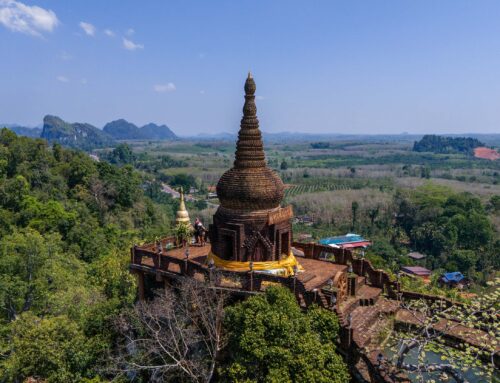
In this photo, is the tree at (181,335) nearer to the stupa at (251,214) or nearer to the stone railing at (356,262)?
the stupa at (251,214)

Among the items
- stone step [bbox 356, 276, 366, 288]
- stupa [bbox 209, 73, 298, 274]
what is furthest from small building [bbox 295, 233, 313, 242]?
stupa [bbox 209, 73, 298, 274]

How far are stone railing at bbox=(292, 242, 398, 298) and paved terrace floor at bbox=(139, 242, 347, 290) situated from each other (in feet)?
1.99

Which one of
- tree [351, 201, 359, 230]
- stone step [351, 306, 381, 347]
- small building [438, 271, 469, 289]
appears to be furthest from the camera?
tree [351, 201, 359, 230]

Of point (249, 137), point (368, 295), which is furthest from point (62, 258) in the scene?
point (368, 295)

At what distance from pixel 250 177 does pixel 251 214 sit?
5.64 ft

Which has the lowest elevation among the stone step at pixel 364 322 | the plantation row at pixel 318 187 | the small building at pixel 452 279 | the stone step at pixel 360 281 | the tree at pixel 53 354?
the small building at pixel 452 279

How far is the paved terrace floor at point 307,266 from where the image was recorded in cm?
1847

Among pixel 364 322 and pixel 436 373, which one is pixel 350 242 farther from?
pixel 436 373

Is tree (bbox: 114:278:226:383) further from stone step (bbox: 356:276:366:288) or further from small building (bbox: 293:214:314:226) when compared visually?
small building (bbox: 293:214:314:226)

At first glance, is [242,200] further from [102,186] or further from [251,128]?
[102,186]

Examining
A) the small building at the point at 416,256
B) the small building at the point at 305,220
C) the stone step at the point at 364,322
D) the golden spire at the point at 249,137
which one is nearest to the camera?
the stone step at the point at 364,322

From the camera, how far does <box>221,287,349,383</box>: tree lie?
13508 mm

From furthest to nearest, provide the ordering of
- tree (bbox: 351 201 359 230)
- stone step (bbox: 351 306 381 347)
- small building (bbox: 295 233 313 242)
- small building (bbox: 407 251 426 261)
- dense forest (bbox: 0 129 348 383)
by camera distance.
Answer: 1. tree (bbox: 351 201 359 230)
2. small building (bbox: 295 233 313 242)
3. small building (bbox: 407 251 426 261)
4. stone step (bbox: 351 306 381 347)
5. dense forest (bbox: 0 129 348 383)

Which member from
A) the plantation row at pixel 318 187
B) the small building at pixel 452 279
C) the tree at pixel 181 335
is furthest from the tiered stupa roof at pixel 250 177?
the plantation row at pixel 318 187
